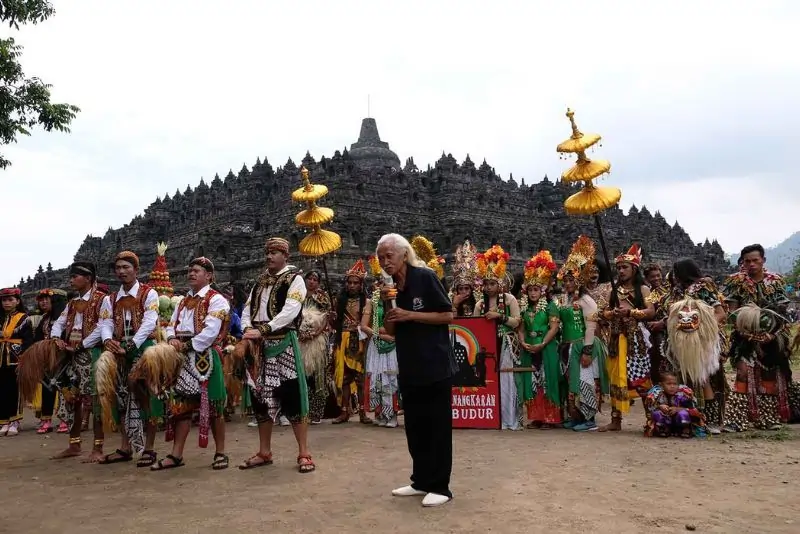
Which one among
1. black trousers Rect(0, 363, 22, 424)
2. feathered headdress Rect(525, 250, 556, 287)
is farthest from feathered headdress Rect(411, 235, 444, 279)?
black trousers Rect(0, 363, 22, 424)

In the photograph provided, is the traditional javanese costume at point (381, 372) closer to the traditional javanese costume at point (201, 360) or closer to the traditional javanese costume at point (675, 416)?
the traditional javanese costume at point (201, 360)

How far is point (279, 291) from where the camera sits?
5691 millimetres

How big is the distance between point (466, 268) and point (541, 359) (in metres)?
1.46

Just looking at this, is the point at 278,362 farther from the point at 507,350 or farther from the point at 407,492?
the point at 507,350

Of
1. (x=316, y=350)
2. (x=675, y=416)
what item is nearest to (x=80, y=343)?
(x=316, y=350)

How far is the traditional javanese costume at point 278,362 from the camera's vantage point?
18.5 feet

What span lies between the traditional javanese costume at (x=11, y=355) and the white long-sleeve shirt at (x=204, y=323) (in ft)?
12.8

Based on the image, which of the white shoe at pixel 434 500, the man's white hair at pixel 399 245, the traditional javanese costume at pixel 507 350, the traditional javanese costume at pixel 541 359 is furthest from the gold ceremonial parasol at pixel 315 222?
the white shoe at pixel 434 500

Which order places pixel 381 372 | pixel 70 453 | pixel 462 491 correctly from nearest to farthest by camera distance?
pixel 462 491 → pixel 70 453 → pixel 381 372

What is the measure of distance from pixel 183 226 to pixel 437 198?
18.5m

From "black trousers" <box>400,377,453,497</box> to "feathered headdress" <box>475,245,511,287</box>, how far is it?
3.49 m

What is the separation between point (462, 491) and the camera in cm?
477

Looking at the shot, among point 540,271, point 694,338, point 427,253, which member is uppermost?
point 427,253

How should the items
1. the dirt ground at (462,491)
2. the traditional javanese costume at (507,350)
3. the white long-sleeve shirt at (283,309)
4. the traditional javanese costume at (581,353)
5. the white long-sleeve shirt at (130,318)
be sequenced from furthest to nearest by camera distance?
the traditional javanese costume at (507,350) → the traditional javanese costume at (581,353) → the white long-sleeve shirt at (130,318) → the white long-sleeve shirt at (283,309) → the dirt ground at (462,491)
